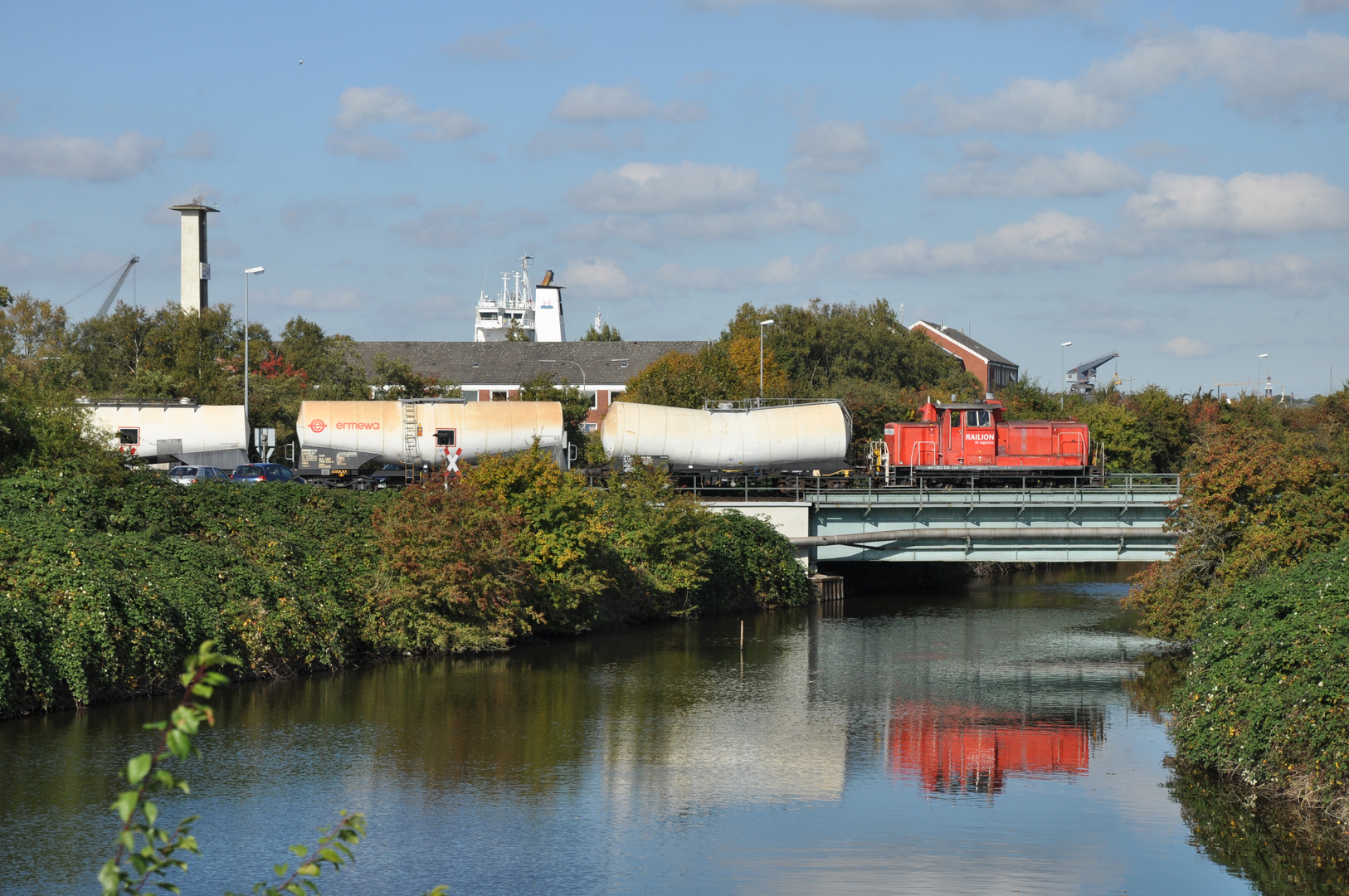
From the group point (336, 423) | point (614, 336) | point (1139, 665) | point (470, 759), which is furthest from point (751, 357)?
point (614, 336)

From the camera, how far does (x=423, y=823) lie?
1969 centimetres

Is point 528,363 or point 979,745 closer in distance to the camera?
point 979,745

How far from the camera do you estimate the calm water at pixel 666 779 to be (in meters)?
17.9

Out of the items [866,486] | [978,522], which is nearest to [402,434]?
[866,486]

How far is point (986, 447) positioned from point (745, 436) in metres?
10.3

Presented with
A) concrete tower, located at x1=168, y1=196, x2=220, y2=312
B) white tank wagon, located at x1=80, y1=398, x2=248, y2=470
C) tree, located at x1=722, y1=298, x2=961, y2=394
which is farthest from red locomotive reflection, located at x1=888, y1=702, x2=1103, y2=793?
concrete tower, located at x1=168, y1=196, x2=220, y2=312

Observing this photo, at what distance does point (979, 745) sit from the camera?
26438 millimetres

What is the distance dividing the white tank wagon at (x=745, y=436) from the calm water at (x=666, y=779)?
14532 mm

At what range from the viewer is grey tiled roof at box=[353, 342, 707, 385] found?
110 meters

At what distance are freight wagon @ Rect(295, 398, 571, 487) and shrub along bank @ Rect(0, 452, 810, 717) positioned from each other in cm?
758

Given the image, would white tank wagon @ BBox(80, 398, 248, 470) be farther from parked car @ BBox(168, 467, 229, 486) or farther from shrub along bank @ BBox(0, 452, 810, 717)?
shrub along bank @ BBox(0, 452, 810, 717)

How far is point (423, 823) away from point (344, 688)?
40.1 feet

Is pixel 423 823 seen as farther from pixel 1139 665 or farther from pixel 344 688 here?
pixel 1139 665

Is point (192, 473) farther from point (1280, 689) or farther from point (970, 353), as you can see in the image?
point (970, 353)
